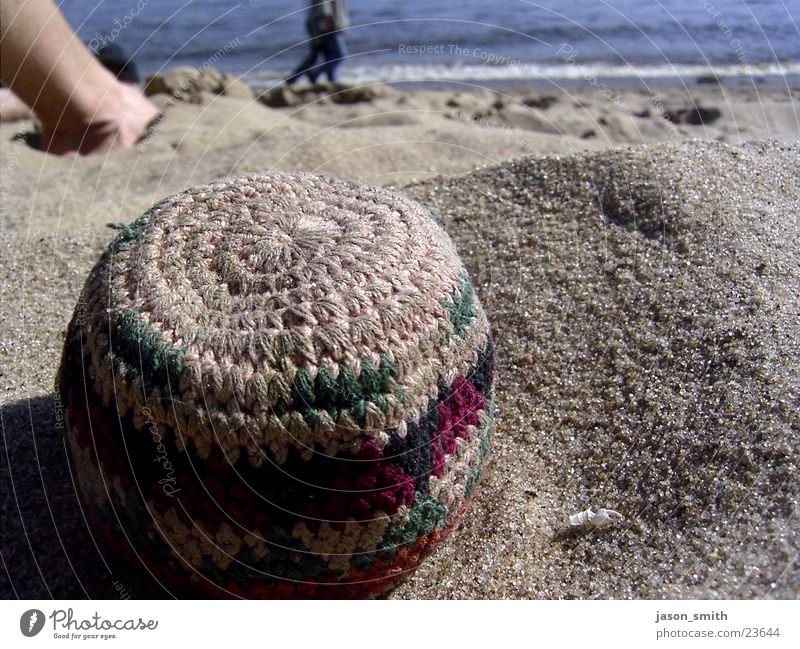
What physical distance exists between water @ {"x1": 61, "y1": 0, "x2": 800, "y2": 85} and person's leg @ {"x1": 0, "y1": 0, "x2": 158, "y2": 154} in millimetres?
1398

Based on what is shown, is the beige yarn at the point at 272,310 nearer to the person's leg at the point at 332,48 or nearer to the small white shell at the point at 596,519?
the small white shell at the point at 596,519

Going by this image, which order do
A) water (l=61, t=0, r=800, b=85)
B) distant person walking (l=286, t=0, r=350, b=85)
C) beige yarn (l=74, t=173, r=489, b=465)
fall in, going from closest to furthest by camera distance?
beige yarn (l=74, t=173, r=489, b=465)
water (l=61, t=0, r=800, b=85)
distant person walking (l=286, t=0, r=350, b=85)

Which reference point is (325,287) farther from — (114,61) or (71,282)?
(114,61)

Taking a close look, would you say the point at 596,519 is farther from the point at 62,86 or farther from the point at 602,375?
the point at 62,86

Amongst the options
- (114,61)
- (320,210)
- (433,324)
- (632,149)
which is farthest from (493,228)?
(114,61)

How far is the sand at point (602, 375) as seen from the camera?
5.90 ft

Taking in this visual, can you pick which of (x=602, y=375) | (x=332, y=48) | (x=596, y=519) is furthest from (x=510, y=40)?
(x=596, y=519)

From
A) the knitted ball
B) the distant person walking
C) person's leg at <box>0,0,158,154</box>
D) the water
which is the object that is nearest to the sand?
the knitted ball

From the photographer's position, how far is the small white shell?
1.88m

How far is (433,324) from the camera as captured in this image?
1596 mm

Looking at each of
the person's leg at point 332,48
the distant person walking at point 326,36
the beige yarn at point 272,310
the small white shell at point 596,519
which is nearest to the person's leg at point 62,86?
the distant person walking at point 326,36

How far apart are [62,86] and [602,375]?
12.3 feet

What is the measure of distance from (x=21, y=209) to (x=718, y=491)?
3.46m

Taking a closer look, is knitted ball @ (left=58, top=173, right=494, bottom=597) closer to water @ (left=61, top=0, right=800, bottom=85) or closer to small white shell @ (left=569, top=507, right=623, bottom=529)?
small white shell @ (left=569, top=507, right=623, bottom=529)
